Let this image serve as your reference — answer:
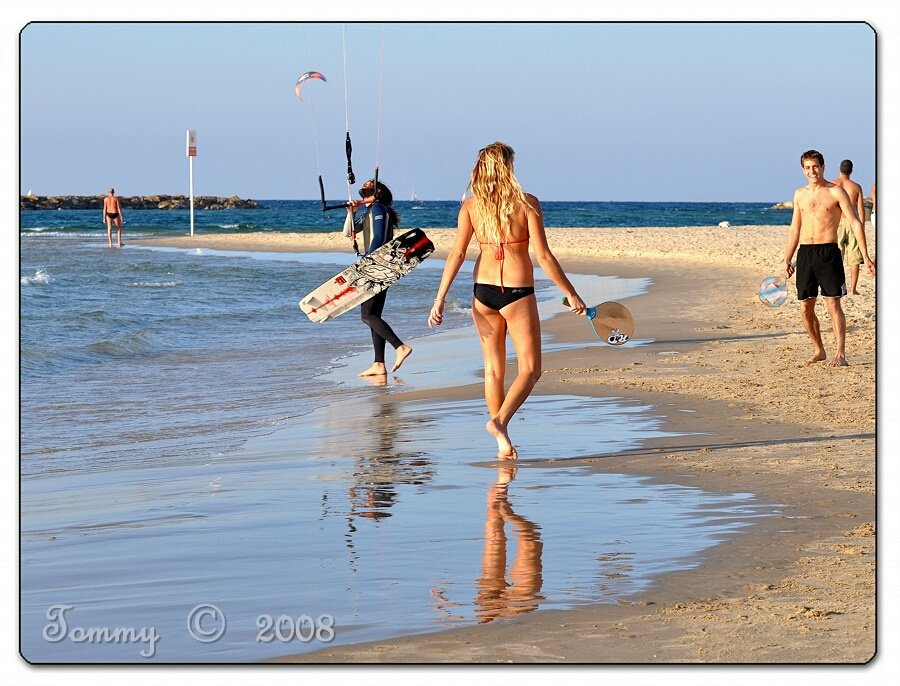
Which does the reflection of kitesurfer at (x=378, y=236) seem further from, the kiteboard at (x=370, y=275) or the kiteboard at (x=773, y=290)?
the kiteboard at (x=773, y=290)

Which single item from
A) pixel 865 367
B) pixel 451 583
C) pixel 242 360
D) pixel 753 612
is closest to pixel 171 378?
pixel 242 360

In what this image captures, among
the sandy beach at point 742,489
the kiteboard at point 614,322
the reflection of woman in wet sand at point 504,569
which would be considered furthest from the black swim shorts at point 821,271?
the reflection of woman in wet sand at point 504,569

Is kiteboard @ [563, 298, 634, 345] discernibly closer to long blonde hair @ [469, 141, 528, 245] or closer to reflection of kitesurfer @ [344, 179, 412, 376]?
long blonde hair @ [469, 141, 528, 245]

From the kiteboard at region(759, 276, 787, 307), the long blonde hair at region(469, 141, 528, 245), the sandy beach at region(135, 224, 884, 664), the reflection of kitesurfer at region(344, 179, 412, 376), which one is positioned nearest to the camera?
the sandy beach at region(135, 224, 884, 664)

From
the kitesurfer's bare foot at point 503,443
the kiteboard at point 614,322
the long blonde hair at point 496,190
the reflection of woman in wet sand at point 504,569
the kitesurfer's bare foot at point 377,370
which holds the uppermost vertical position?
the long blonde hair at point 496,190

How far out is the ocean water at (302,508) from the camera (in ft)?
13.3

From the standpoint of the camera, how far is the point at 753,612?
397cm

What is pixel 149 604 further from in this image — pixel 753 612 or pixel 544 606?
pixel 753 612

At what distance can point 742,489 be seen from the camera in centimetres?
571

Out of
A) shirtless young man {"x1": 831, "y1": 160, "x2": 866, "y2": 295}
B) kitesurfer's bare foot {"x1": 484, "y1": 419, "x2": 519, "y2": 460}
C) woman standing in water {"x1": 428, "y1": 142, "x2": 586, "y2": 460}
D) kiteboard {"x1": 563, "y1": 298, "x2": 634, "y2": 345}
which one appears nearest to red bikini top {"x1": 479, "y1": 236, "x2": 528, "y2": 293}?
woman standing in water {"x1": 428, "y1": 142, "x2": 586, "y2": 460}

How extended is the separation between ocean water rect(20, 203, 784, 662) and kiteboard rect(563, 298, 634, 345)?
567mm

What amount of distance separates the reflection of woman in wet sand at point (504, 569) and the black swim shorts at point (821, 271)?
5159mm

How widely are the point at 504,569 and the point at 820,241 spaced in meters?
6.23
